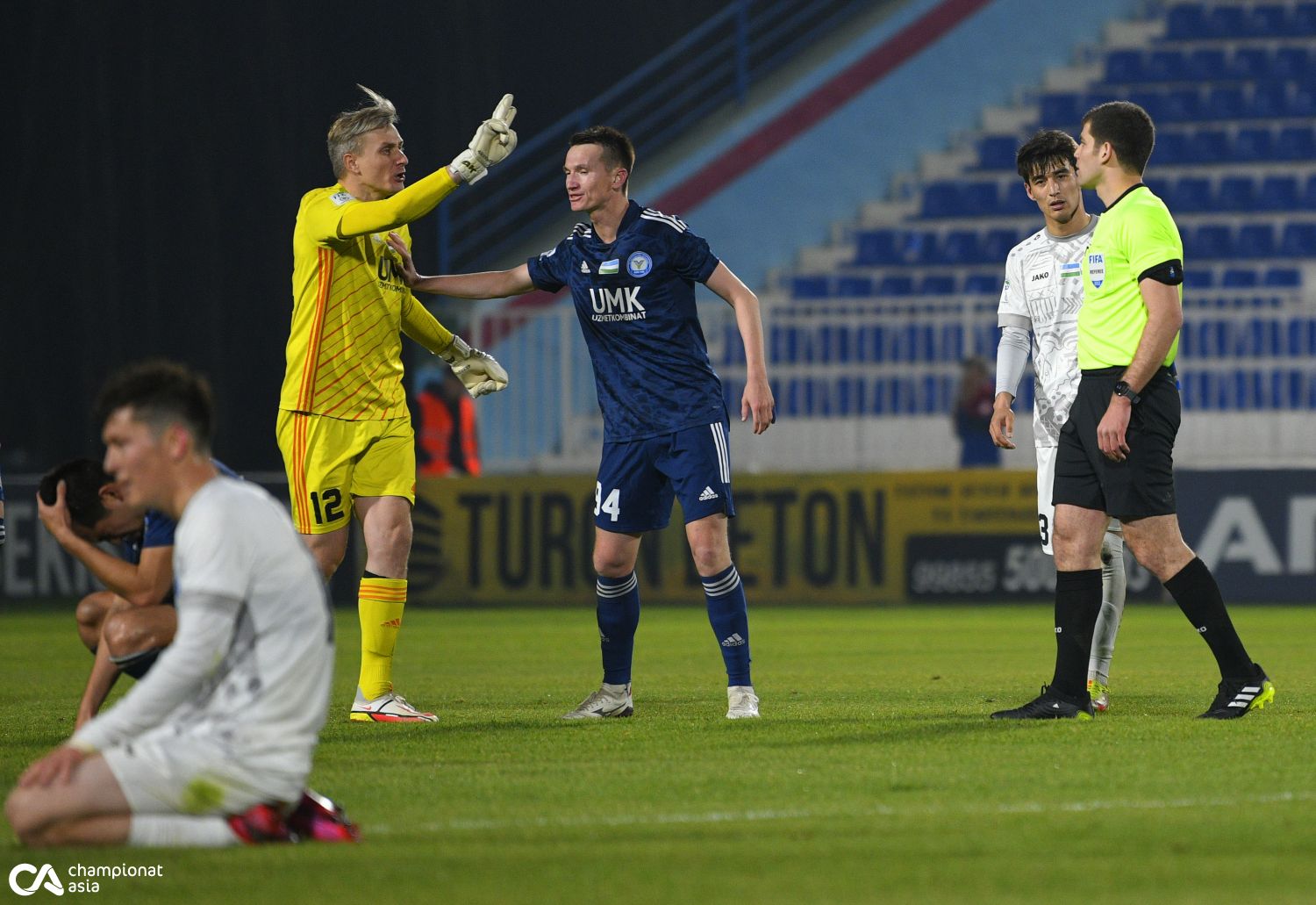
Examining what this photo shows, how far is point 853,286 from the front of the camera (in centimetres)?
2092

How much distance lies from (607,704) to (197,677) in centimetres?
332

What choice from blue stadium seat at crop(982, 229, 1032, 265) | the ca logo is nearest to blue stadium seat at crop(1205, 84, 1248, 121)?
blue stadium seat at crop(982, 229, 1032, 265)

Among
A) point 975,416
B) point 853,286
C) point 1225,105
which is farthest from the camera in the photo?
point 1225,105

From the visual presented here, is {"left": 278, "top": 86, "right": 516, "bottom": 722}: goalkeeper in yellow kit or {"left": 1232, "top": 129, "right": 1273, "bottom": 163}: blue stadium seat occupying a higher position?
{"left": 1232, "top": 129, "right": 1273, "bottom": 163}: blue stadium seat

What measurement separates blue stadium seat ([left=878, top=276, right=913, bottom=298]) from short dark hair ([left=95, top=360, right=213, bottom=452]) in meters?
16.8

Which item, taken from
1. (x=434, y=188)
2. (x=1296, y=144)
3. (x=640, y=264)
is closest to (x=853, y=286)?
(x=1296, y=144)

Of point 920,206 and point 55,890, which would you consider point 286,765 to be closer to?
point 55,890

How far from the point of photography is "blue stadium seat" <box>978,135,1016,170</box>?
2191 cm

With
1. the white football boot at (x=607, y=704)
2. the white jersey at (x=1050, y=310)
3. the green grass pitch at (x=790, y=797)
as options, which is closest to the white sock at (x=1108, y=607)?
the green grass pitch at (x=790, y=797)

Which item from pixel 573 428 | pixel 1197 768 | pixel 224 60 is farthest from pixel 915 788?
pixel 224 60

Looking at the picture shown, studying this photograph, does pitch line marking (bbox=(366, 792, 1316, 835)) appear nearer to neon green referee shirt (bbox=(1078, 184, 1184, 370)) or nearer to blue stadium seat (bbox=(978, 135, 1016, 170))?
neon green referee shirt (bbox=(1078, 184, 1184, 370))

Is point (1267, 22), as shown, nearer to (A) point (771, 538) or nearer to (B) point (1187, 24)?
(B) point (1187, 24)

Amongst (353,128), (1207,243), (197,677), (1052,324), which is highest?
(1207,243)

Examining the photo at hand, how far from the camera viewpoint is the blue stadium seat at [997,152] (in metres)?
21.9
